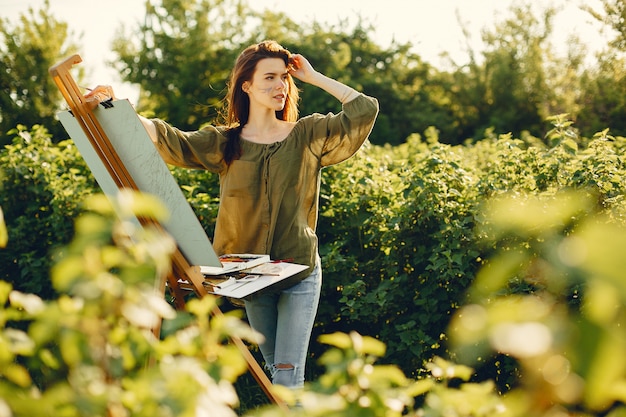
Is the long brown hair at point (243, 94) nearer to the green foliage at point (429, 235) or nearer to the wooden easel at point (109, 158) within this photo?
the wooden easel at point (109, 158)

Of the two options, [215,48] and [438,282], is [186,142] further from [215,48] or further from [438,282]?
[215,48]

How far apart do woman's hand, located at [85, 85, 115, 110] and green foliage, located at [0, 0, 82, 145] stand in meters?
15.7

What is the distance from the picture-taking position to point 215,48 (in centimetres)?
2105

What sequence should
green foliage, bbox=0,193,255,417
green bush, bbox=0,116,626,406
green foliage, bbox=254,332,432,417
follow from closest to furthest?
green foliage, bbox=0,193,255,417
green foliage, bbox=254,332,432,417
green bush, bbox=0,116,626,406

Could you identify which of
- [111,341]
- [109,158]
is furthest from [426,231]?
[111,341]

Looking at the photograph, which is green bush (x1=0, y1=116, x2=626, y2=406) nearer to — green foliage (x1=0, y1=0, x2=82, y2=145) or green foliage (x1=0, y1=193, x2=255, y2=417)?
green foliage (x1=0, y1=193, x2=255, y2=417)

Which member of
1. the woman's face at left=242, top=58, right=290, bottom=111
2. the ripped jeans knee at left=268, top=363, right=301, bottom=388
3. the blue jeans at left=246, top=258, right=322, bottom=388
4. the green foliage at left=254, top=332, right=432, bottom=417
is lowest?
the ripped jeans knee at left=268, top=363, right=301, bottom=388

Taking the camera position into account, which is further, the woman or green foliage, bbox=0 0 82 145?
green foliage, bbox=0 0 82 145

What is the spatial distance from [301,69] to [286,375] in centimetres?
144

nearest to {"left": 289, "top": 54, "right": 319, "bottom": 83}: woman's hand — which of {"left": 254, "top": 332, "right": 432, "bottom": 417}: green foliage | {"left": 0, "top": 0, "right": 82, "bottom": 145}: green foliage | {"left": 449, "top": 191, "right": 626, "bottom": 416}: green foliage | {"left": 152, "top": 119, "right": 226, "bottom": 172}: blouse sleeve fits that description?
{"left": 152, "top": 119, "right": 226, "bottom": 172}: blouse sleeve

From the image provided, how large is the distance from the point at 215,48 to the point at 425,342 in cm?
1845

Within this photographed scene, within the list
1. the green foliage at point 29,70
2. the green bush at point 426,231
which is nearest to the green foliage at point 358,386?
the green bush at point 426,231

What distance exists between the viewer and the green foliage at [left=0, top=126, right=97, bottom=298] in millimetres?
5535

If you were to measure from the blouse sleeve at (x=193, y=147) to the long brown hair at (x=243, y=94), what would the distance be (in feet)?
0.16
